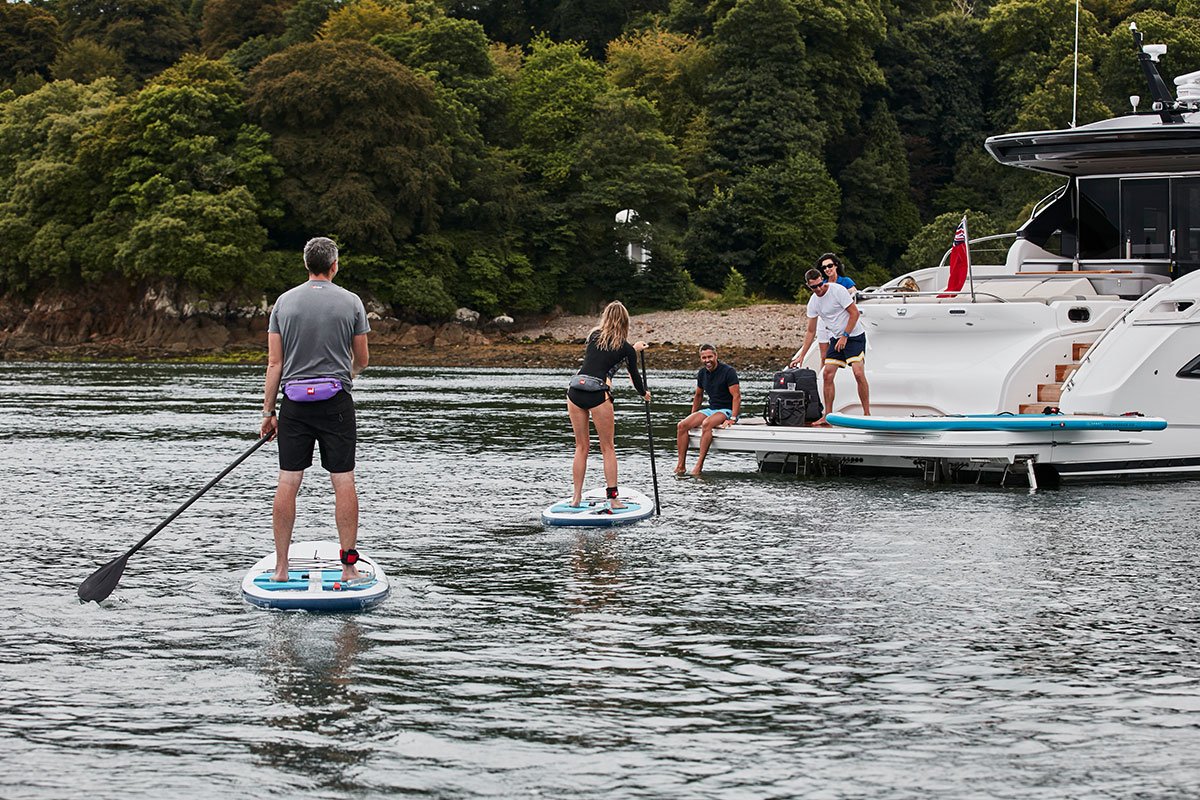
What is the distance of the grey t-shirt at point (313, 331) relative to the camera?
10289 mm

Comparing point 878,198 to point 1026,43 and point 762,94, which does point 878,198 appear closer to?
point 762,94

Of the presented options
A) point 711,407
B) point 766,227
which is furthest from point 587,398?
point 766,227

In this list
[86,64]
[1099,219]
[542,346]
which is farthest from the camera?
[86,64]

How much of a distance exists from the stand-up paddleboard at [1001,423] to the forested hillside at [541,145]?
56010mm

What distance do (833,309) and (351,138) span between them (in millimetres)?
55654

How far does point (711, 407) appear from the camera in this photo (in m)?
19.5

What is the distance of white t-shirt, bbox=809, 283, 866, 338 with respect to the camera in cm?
1908

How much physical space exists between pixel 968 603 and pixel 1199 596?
158cm

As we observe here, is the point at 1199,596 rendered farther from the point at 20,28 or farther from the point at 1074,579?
the point at 20,28

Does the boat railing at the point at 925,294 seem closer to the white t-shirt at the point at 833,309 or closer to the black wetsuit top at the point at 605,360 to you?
the white t-shirt at the point at 833,309

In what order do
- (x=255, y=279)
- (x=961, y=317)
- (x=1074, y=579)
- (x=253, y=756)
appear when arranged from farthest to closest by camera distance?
1. (x=255, y=279)
2. (x=961, y=317)
3. (x=1074, y=579)
4. (x=253, y=756)

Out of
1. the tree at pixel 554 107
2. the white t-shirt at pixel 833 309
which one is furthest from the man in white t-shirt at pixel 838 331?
the tree at pixel 554 107

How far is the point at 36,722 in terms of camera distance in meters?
7.68

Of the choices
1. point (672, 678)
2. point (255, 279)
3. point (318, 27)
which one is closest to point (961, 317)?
point (672, 678)
